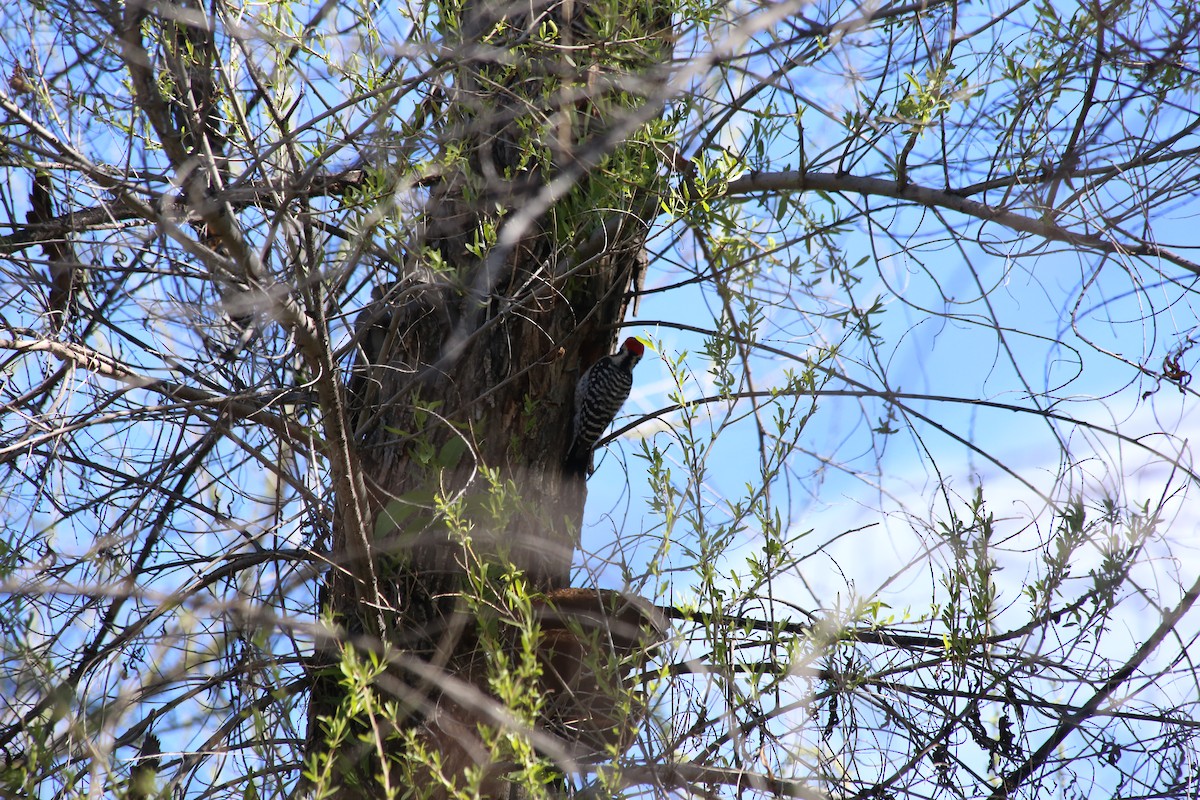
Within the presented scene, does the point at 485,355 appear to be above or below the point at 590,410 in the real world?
below

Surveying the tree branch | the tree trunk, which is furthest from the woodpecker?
the tree branch

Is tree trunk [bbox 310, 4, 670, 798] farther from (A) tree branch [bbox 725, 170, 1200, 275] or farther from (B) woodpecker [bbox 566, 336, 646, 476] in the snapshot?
(A) tree branch [bbox 725, 170, 1200, 275]

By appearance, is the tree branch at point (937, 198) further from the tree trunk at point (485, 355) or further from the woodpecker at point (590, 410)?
the woodpecker at point (590, 410)

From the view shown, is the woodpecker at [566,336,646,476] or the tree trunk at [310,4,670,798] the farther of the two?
the woodpecker at [566,336,646,476]

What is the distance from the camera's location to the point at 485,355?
352cm

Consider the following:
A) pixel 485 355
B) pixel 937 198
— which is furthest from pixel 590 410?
pixel 937 198

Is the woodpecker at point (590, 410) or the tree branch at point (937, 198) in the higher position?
the tree branch at point (937, 198)

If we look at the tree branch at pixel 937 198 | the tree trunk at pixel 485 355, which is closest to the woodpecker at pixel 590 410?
the tree trunk at pixel 485 355

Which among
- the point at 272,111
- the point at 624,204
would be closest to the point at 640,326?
the point at 624,204

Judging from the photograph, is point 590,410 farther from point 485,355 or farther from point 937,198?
point 937,198

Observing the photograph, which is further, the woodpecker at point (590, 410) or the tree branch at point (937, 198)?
the woodpecker at point (590, 410)

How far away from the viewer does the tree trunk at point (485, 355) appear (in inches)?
110

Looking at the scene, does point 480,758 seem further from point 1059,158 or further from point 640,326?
point 1059,158

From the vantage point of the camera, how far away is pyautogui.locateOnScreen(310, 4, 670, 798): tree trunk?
9.18ft
